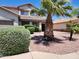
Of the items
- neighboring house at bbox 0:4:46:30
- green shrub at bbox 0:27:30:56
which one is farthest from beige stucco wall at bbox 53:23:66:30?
green shrub at bbox 0:27:30:56

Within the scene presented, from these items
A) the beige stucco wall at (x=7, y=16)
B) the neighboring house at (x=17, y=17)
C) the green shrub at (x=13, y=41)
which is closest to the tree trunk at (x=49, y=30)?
the green shrub at (x=13, y=41)

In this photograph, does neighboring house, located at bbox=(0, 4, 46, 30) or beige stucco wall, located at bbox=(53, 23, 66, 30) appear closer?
neighboring house, located at bbox=(0, 4, 46, 30)

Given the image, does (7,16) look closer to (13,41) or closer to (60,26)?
(60,26)

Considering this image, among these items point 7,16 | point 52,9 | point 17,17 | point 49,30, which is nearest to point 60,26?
point 17,17

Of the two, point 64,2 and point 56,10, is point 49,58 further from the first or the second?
point 64,2

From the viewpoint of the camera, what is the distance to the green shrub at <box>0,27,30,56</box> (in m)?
8.36

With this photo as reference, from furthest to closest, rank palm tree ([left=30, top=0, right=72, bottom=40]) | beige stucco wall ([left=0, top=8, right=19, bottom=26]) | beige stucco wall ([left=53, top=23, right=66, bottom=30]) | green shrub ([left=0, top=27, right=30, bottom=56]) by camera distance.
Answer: beige stucco wall ([left=53, top=23, right=66, bottom=30]) < beige stucco wall ([left=0, top=8, right=19, bottom=26]) < palm tree ([left=30, top=0, right=72, bottom=40]) < green shrub ([left=0, top=27, right=30, bottom=56])

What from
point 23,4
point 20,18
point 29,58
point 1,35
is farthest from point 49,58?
point 23,4

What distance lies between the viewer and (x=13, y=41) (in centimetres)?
861

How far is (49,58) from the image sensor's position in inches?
318

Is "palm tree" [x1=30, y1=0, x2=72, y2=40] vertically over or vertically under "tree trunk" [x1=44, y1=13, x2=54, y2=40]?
over

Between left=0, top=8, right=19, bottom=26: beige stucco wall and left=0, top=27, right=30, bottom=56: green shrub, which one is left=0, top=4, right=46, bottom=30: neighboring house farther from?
left=0, top=27, right=30, bottom=56: green shrub

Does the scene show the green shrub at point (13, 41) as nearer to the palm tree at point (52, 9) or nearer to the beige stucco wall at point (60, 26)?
the palm tree at point (52, 9)

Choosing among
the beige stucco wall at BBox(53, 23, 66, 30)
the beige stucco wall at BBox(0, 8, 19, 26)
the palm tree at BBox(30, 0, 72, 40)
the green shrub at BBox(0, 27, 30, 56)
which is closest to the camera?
the green shrub at BBox(0, 27, 30, 56)
